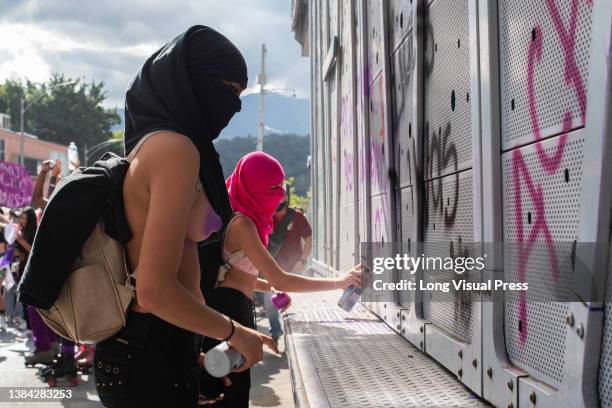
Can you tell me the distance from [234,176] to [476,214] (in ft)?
5.27

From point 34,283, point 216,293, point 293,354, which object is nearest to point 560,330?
point 34,283

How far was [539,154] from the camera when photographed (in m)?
2.44

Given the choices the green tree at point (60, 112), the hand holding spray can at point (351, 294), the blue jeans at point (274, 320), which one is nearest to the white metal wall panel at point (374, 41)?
the hand holding spray can at point (351, 294)

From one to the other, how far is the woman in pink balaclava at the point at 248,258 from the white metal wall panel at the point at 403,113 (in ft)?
2.68

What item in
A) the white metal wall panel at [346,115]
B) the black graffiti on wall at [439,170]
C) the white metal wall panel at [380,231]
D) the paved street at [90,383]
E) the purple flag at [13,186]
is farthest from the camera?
the purple flag at [13,186]

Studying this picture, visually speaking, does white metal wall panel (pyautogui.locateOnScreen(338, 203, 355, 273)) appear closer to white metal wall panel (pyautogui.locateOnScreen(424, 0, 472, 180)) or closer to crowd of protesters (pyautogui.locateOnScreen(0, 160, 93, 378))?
crowd of protesters (pyautogui.locateOnScreen(0, 160, 93, 378))

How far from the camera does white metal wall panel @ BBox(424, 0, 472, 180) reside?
328cm

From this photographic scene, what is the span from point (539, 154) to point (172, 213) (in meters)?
1.27

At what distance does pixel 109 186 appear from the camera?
205 centimetres

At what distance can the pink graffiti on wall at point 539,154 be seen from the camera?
2164mm

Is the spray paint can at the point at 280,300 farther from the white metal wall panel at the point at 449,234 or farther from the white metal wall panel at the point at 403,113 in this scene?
the white metal wall panel at the point at 403,113

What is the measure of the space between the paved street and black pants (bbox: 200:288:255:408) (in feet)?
8.69

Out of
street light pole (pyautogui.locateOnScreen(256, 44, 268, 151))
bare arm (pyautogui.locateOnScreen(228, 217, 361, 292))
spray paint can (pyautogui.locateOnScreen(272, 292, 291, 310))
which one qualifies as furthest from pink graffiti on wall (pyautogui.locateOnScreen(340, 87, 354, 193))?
street light pole (pyautogui.locateOnScreen(256, 44, 268, 151))

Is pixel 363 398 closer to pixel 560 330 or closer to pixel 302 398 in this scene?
pixel 302 398
